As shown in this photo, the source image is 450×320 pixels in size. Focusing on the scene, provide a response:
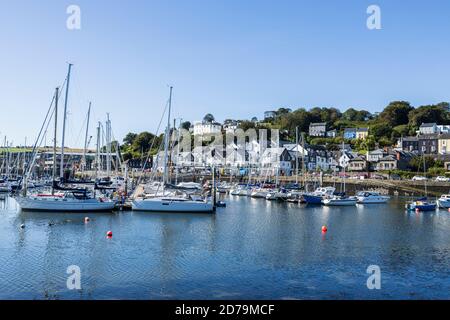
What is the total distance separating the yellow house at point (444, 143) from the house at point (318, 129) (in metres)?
43.2

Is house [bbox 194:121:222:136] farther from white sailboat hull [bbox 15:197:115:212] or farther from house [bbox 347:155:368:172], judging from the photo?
white sailboat hull [bbox 15:197:115:212]

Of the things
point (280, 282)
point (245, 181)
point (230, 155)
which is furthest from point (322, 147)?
point (280, 282)

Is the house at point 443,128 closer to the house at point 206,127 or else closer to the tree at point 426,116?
the tree at point 426,116

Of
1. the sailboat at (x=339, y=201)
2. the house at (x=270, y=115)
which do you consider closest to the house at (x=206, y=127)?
the house at (x=270, y=115)

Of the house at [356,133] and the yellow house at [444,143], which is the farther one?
the house at [356,133]

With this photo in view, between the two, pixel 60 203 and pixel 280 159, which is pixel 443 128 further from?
pixel 60 203

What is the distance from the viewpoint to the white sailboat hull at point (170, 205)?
42.9m

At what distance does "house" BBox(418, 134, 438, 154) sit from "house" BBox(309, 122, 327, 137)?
3874 cm

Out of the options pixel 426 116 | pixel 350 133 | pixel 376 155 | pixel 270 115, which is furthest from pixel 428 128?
pixel 270 115

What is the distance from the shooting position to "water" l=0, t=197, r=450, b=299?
1842 cm

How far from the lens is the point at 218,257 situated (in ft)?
79.7

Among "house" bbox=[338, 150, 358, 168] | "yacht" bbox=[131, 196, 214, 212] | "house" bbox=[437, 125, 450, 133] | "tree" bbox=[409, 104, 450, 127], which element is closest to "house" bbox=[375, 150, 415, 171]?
"house" bbox=[338, 150, 358, 168]
